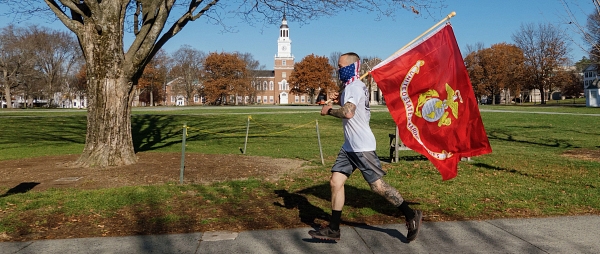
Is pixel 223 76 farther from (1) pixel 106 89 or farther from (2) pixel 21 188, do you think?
(2) pixel 21 188

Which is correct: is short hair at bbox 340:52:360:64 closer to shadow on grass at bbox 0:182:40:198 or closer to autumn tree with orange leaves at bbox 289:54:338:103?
shadow on grass at bbox 0:182:40:198

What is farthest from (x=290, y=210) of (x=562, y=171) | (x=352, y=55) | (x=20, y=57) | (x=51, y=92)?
Result: (x=51, y=92)

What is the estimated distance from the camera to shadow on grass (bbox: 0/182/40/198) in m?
7.69

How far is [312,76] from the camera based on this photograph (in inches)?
3561

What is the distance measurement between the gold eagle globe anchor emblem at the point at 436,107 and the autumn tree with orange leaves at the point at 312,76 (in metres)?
84.8

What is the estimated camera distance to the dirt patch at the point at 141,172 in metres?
8.69

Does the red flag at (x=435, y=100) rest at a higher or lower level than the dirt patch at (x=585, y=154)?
higher

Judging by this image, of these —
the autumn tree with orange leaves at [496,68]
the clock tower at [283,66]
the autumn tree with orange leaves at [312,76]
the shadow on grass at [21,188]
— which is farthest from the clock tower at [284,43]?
the shadow on grass at [21,188]

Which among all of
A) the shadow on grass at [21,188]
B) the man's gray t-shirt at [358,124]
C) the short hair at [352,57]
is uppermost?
the short hair at [352,57]

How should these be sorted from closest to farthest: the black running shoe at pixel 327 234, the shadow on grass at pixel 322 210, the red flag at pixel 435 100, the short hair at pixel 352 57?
the black running shoe at pixel 327 234, the short hair at pixel 352 57, the shadow on grass at pixel 322 210, the red flag at pixel 435 100

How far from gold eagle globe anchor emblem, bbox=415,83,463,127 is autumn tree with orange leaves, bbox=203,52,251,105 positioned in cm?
9205

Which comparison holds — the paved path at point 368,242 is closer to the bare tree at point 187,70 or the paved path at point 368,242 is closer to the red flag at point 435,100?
the red flag at point 435,100

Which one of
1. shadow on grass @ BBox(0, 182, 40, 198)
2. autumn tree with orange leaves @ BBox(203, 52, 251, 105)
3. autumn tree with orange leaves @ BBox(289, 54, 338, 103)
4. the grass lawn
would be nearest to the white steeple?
autumn tree with orange leaves @ BBox(203, 52, 251, 105)

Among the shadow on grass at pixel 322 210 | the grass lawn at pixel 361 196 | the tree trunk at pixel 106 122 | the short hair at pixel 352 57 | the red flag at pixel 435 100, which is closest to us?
the short hair at pixel 352 57
